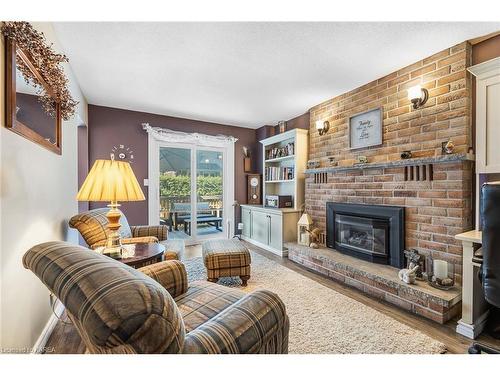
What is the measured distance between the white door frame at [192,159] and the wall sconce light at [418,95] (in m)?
3.07

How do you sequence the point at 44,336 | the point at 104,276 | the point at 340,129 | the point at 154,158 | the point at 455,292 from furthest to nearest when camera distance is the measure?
the point at 154,158 → the point at 340,129 → the point at 455,292 → the point at 44,336 → the point at 104,276

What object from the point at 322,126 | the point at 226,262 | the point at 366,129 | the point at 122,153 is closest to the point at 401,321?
the point at 226,262

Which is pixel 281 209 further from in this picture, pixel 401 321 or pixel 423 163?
pixel 401 321

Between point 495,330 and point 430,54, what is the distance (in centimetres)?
235

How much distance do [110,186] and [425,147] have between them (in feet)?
9.00

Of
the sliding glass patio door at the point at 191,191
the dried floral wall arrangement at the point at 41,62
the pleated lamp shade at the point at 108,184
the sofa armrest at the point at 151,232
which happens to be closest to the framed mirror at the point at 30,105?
the dried floral wall arrangement at the point at 41,62

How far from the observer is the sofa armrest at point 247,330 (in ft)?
2.88

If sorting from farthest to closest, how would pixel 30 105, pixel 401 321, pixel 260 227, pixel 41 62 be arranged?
pixel 260 227 < pixel 401 321 < pixel 41 62 < pixel 30 105

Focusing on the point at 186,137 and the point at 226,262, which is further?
the point at 186,137

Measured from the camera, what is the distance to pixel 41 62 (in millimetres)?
1566

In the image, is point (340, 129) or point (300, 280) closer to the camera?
point (300, 280)

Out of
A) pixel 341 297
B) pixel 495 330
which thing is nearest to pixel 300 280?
pixel 341 297
